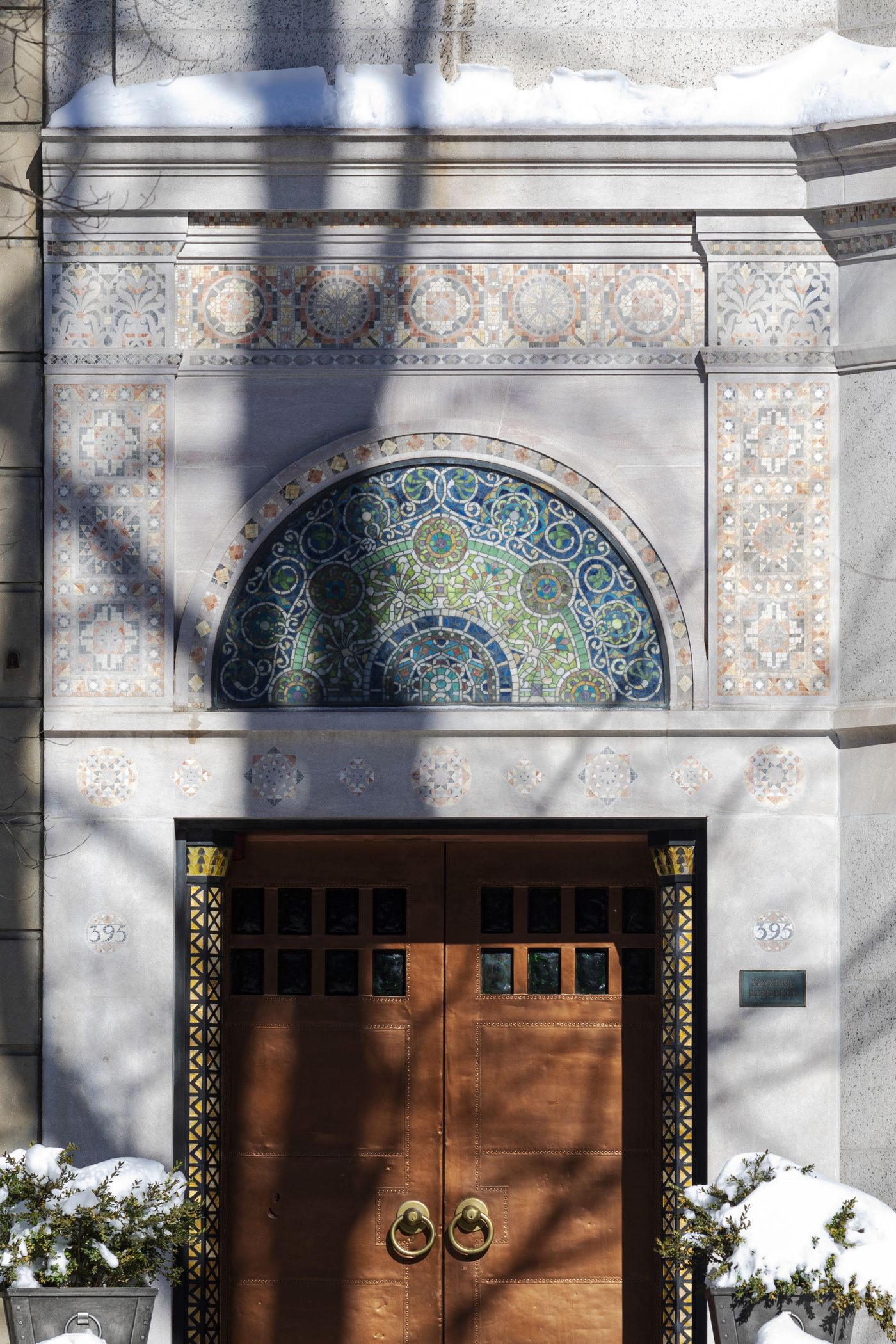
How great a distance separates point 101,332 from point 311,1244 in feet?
12.7

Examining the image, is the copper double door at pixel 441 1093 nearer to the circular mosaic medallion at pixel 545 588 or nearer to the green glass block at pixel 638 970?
the green glass block at pixel 638 970

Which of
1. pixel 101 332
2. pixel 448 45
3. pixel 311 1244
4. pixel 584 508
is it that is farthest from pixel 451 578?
pixel 311 1244

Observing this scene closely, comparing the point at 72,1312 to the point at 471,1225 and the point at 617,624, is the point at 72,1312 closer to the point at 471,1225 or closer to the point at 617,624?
the point at 471,1225

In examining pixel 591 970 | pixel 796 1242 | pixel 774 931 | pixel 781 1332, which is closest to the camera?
pixel 781 1332

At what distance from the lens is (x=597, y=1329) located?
22.9 ft

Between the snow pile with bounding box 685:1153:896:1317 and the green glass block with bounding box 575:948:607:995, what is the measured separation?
4.32ft

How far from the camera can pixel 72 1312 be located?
5.85 meters

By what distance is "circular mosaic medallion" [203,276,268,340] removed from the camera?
7.00 metres

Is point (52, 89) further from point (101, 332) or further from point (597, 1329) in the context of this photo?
point (597, 1329)

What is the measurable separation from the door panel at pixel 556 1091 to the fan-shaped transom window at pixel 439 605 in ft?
2.57

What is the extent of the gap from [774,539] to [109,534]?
2715 millimetres

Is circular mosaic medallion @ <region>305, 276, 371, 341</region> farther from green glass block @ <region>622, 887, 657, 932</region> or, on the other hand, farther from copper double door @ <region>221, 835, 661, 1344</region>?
green glass block @ <region>622, 887, 657, 932</region>

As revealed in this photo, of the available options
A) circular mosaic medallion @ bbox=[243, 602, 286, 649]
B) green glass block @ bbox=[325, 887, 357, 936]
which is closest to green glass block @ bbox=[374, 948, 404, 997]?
green glass block @ bbox=[325, 887, 357, 936]

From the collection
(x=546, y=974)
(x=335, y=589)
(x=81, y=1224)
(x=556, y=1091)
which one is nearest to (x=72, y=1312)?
(x=81, y=1224)
